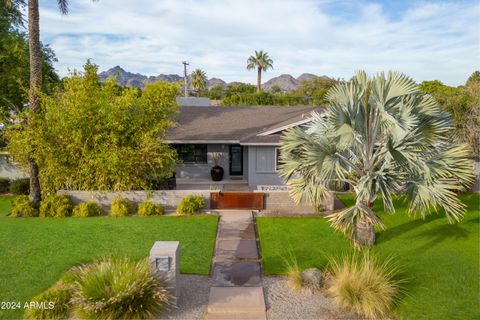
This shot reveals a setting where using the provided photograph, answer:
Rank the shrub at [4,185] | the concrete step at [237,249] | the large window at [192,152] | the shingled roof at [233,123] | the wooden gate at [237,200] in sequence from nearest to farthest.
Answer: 1. the concrete step at [237,249]
2. the wooden gate at [237,200]
3. the shingled roof at [233,123]
4. the shrub at [4,185]
5. the large window at [192,152]

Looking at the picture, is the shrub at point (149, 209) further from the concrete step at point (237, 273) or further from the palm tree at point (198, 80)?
the palm tree at point (198, 80)

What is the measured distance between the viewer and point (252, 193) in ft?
50.0

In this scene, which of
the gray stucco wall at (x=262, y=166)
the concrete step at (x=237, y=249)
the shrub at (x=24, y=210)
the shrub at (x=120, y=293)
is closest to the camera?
the shrub at (x=120, y=293)

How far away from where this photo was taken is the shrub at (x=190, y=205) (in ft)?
48.3

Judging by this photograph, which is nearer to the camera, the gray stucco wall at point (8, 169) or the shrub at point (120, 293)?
the shrub at point (120, 293)

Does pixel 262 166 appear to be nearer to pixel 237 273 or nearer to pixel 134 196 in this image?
pixel 134 196

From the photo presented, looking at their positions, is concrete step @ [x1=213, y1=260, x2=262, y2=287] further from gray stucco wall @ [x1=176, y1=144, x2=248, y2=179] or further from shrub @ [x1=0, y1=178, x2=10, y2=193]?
shrub @ [x1=0, y1=178, x2=10, y2=193]

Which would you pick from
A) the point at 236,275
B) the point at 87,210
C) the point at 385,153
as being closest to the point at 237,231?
the point at 236,275

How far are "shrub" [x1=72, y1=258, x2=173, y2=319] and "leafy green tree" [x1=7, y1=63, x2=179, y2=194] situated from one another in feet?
25.8

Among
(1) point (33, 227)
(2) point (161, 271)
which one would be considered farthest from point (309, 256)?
(1) point (33, 227)

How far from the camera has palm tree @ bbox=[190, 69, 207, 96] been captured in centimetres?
7494

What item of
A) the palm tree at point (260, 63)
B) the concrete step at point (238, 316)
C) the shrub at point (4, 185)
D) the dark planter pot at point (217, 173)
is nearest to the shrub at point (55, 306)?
the concrete step at point (238, 316)

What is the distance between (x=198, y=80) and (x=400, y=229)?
66408 millimetres

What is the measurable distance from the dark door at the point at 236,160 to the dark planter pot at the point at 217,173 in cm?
111
